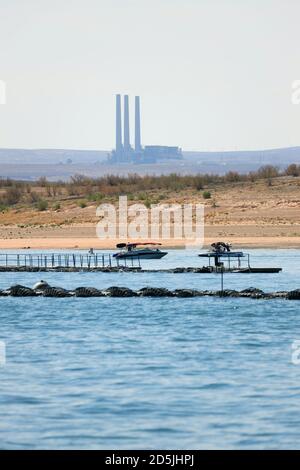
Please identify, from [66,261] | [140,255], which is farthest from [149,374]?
[140,255]

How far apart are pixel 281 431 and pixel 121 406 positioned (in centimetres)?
388

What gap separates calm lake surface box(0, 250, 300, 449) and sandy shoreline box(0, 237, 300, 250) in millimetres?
18607

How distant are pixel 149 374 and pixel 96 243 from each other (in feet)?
141

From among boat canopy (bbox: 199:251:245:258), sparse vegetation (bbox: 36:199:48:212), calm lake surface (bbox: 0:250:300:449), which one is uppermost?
sparse vegetation (bbox: 36:199:48:212)

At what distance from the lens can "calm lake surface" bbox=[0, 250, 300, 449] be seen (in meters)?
26.5

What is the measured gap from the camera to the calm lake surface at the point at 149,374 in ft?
86.9

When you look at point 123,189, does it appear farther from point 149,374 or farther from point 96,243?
point 149,374

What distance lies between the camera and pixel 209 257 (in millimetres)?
64938

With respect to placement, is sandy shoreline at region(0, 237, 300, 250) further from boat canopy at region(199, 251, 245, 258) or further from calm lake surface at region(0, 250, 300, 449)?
calm lake surface at region(0, 250, 300, 449)

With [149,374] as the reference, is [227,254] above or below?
above

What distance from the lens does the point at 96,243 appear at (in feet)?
248

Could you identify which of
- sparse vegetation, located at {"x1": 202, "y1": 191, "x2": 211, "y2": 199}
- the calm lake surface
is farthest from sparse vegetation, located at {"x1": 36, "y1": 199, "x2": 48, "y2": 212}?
the calm lake surface

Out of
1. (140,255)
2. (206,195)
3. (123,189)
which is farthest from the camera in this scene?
(123,189)

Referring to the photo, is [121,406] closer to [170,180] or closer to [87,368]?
[87,368]
